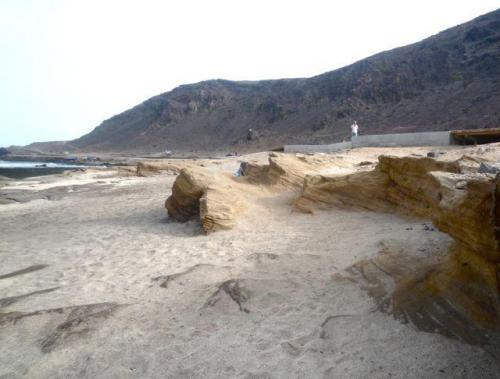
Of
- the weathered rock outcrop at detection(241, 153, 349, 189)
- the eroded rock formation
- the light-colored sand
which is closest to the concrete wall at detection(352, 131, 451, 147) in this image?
the weathered rock outcrop at detection(241, 153, 349, 189)

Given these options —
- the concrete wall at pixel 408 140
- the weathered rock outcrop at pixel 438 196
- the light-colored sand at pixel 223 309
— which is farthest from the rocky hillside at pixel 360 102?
the light-colored sand at pixel 223 309

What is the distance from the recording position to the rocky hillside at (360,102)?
1252 inches

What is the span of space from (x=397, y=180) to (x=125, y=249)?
13.6 feet

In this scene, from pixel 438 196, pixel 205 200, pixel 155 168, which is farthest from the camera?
pixel 155 168

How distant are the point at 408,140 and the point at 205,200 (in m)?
10.8

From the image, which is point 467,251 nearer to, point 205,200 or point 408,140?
point 205,200

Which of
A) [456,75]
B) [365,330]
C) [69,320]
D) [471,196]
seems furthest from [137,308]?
[456,75]

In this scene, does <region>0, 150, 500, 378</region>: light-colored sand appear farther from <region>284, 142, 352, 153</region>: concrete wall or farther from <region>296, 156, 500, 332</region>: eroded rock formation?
<region>284, 142, 352, 153</region>: concrete wall

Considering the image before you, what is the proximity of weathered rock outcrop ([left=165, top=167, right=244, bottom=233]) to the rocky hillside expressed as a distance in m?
22.9

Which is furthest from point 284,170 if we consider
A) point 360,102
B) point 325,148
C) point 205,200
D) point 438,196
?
point 360,102

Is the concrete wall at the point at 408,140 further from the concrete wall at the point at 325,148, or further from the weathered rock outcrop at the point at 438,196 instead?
the weathered rock outcrop at the point at 438,196

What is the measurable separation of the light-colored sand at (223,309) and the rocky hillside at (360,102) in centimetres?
2430

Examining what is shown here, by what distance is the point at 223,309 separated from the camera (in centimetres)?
386

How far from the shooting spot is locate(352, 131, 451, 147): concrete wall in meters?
14.1
